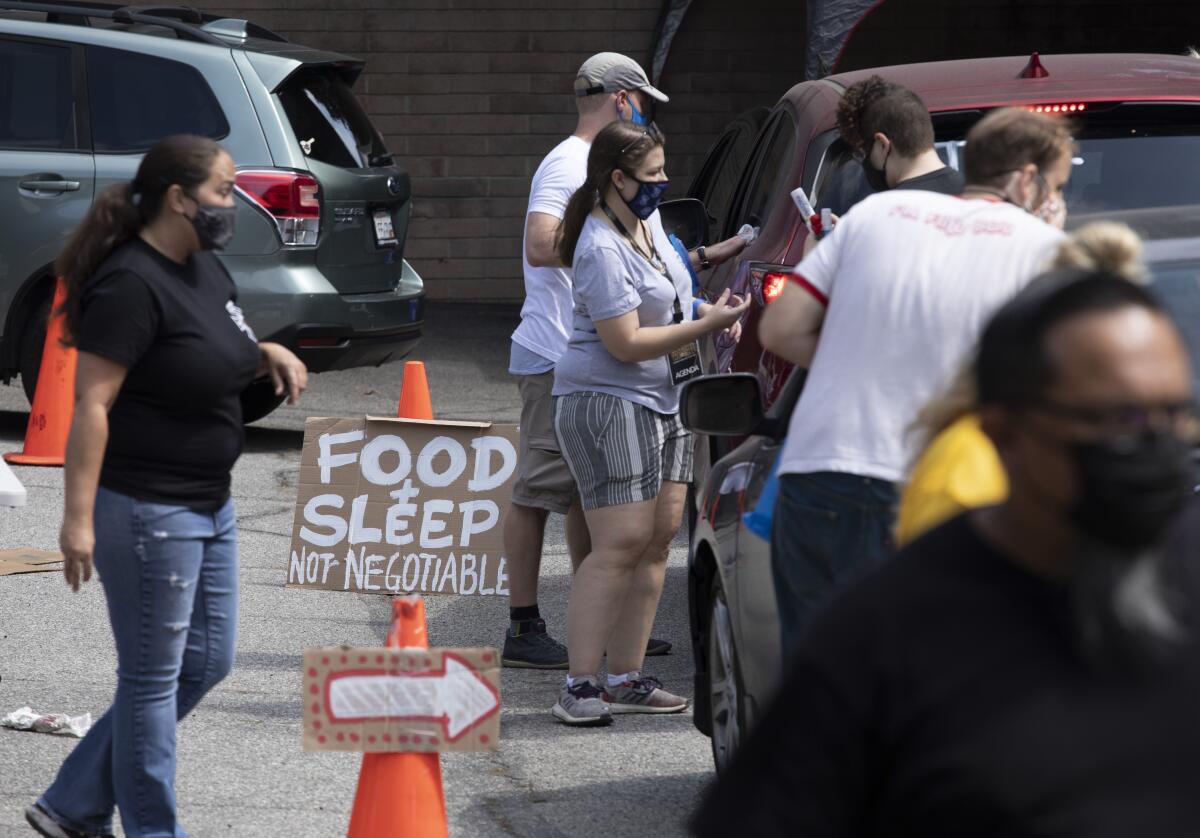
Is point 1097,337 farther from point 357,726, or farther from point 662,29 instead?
point 662,29

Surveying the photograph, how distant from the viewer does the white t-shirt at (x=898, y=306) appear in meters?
3.23

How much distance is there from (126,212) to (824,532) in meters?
1.61

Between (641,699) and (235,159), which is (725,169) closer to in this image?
(235,159)

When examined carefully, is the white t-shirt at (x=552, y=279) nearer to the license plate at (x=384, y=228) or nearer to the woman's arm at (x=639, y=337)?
the woman's arm at (x=639, y=337)

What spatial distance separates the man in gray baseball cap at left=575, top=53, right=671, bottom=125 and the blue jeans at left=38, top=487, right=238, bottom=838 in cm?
240

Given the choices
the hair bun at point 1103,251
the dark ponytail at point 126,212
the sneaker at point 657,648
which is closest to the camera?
the hair bun at point 1103,251

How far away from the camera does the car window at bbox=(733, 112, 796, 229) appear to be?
5.82 metres

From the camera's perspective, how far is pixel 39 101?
362 inches

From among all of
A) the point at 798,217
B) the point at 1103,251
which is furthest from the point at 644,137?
the point at 1103,251

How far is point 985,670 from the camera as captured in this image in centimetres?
168

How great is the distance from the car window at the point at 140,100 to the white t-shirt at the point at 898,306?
6.21 m

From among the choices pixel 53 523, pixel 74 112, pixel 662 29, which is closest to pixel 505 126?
pixel 662 29

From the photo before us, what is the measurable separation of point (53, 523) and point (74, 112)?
7.93 feet

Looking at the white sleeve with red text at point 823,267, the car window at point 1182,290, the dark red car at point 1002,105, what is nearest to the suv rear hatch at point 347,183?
Answer: the dark red car at point 1002,105
